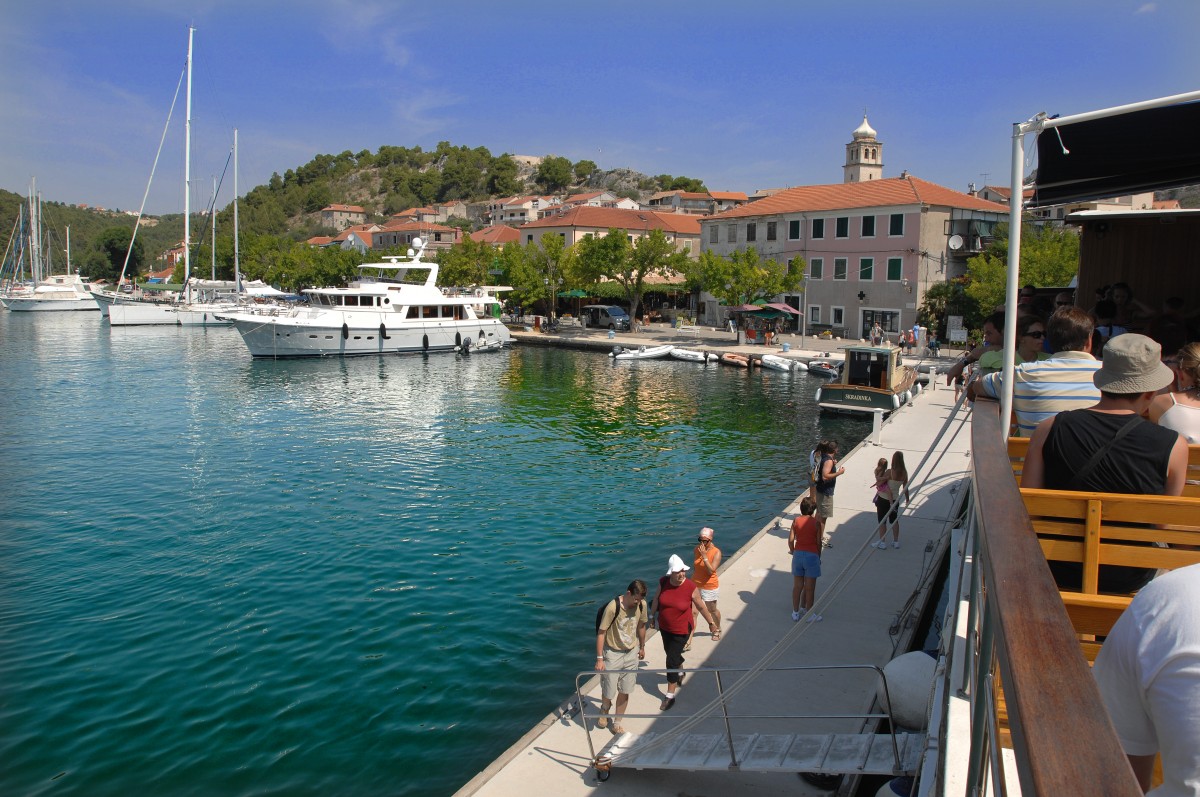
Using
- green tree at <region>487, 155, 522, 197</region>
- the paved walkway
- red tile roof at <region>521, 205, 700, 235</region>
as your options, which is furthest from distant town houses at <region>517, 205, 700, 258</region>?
green tree at <region>487, 155, 522, 197</region>

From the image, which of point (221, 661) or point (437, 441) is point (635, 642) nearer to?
point (221, 661)

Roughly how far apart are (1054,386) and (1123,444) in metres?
1.33

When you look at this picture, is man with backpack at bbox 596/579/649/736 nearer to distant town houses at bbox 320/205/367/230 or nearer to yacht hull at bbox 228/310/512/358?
yacht hull at bbox 228/310/512/358

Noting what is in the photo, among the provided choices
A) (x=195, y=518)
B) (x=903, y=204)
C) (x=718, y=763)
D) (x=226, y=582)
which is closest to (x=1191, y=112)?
(x=718, y=763)

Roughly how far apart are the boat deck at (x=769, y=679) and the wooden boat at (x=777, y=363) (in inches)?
991

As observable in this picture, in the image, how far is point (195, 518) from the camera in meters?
16.9

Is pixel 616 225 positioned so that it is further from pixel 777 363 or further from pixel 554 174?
pixel 554 174

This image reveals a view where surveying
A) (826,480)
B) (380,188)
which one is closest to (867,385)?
(826,480)

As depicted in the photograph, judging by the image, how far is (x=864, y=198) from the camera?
1956 inches

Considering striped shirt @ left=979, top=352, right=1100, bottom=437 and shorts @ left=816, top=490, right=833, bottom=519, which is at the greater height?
striped shirt @ left=979, top=352, right=1100, bottom=437

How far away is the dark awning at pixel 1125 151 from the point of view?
5.95 metres

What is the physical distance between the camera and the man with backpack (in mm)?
8227

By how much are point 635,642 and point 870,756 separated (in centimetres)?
251

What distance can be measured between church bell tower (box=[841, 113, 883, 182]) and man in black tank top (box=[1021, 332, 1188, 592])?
3171 inches
